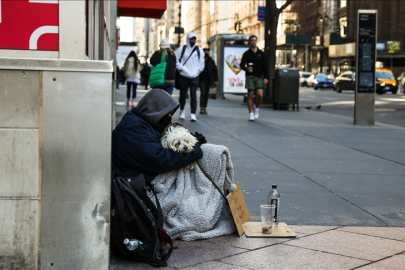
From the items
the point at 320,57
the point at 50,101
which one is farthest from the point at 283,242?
the point at 320,57

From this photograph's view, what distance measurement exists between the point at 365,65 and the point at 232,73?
10.8 m

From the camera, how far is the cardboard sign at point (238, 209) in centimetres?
416

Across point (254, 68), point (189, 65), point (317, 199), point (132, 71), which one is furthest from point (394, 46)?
point (317, 199)

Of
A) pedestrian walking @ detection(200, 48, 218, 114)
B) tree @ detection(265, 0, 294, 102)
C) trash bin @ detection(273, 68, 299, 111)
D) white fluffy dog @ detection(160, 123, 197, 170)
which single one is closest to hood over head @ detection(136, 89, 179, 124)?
white fluffy dog @ detection(160, 123, 197, 170)

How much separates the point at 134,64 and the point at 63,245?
14385 mm

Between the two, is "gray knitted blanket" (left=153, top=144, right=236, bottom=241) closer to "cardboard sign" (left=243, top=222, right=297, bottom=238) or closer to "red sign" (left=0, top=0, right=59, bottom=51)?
"cardboard sign" (left=243, top=222, right=297, bottom=238)

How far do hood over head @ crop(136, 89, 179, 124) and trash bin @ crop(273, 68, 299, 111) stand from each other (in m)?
13.6

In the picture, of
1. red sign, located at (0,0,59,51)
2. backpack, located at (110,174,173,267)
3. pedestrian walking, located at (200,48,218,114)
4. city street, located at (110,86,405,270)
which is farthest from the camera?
pedestrian walking, located at (200,48,218,114)

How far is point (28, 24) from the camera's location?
3955 mm

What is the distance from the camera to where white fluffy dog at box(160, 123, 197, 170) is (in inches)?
156

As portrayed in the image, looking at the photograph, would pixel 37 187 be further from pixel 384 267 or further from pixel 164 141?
pixel 384 267

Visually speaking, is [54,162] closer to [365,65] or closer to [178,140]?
[178,140]

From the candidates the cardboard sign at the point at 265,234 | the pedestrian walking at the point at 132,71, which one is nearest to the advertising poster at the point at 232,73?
the pedestrian walking at the point at 132,71

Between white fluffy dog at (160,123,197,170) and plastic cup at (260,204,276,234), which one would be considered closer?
white fluffy dog at (160,123,197,170)
